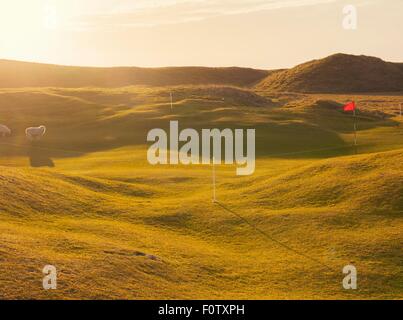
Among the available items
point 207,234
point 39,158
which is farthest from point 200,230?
point 39,158

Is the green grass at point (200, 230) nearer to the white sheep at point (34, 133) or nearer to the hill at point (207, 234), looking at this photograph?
the hill at point (207, 234)

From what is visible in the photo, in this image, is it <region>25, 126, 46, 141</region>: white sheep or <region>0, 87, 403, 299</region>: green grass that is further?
<region>25, 126, 46, 141</region>: white sheep

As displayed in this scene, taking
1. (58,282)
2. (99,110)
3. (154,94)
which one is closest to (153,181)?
(58,282)

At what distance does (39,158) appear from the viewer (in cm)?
5903

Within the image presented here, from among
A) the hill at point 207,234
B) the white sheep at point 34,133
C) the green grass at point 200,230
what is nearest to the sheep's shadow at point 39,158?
the green grass at point 200,230

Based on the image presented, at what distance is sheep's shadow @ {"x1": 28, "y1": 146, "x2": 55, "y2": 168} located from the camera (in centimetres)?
5500

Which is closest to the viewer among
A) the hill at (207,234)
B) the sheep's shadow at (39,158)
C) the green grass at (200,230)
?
the hill at (207,234)

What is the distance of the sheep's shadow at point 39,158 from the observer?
55000mm

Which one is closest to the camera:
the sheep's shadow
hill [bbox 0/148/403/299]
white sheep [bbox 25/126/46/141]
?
hill [bbox 0/148/403/299]

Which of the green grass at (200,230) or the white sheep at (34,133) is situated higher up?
the white sheep at (34,133)

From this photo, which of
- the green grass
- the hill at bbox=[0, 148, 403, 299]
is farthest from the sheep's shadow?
the hill at bbox=[0, 148, 403, 299]

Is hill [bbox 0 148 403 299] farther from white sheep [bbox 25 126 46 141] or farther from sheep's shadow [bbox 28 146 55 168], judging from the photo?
white sheep [bbox 25 126 46 141]
